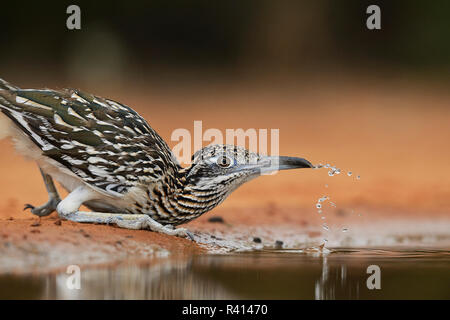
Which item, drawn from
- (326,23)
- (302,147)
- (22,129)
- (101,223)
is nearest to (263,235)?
(101,223)

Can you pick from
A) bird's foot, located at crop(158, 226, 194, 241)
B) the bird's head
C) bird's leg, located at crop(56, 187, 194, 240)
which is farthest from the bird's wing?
bird's foot, located at crop(158, 226, 194, 241)

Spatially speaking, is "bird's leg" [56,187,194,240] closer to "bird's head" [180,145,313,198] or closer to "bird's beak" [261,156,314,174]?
"bird's head" [180,145,313,198]

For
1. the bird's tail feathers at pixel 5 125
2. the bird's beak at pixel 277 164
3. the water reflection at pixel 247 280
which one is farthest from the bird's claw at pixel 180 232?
the bird's tail feathers at pixel 5 125

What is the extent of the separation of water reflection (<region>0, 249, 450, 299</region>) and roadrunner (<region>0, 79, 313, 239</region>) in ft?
2.88

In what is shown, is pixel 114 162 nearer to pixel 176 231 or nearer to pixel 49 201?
pixel 176 231

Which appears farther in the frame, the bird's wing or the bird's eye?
the bird's eye

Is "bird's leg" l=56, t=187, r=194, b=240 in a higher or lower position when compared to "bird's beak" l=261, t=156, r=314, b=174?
lower

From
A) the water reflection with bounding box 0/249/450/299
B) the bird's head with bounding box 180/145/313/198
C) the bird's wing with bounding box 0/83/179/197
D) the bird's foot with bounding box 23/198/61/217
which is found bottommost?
the water reflection with bounding box 0/249/450/299

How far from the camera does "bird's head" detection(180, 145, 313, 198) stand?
8.10m

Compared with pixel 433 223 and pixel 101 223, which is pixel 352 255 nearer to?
pixel 101 223

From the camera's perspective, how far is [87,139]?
756 centimetres

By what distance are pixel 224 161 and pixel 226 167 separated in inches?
2.8

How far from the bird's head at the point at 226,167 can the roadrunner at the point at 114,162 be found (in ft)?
0.04

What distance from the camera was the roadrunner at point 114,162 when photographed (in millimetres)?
7555
